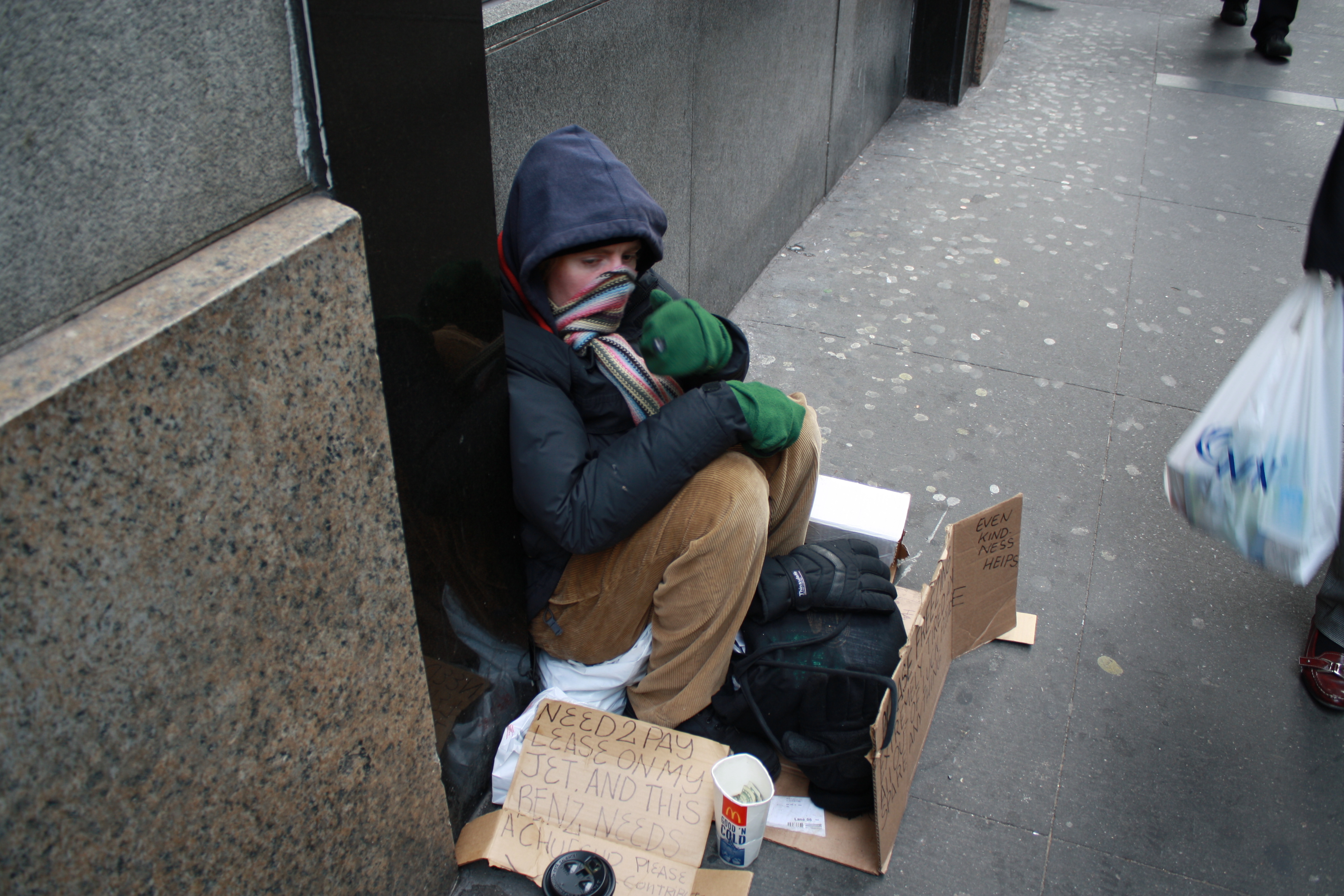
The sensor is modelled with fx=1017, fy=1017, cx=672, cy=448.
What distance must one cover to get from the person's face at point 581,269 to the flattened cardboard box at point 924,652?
0.96 m

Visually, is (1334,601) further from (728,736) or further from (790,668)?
(728,736)

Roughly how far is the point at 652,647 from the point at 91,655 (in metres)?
1.28

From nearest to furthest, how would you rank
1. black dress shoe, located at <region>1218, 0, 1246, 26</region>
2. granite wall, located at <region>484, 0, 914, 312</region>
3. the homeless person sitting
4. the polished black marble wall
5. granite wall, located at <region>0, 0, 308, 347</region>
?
granite wall, located at <region>0, 0, 308, 347</region>, the polished black marble wall, the homeless person sitting, granite wall, located at <region>484, 0, 914, 312</region>, black dress shoe, located at <region>1218, 0, 1246, 26</region>

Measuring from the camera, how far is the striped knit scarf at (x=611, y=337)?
2074 mm

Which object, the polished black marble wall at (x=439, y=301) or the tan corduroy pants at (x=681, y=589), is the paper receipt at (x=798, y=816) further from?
the polished black marble wall at (x=439, y=301)

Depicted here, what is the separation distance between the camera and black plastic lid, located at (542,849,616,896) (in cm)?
193

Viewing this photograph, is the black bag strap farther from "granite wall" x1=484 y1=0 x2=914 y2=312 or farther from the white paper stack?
"granite wall" x1=484 y1=0 x2=914 y2=312

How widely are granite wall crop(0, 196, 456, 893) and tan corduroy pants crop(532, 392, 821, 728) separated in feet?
1.80

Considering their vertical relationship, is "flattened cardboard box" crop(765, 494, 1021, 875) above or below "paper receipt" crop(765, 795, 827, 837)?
above

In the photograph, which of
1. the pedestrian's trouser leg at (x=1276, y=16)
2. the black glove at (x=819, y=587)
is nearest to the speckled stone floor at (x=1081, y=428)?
the black glove at (x=819, y=587)

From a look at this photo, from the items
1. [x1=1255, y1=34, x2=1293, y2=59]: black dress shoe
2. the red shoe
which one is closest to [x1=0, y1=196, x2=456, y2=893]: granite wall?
the red shoe

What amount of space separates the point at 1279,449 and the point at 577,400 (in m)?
1.35

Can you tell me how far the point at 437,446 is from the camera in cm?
174

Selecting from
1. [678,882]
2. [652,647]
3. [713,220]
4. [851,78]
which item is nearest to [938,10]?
[851,78]
